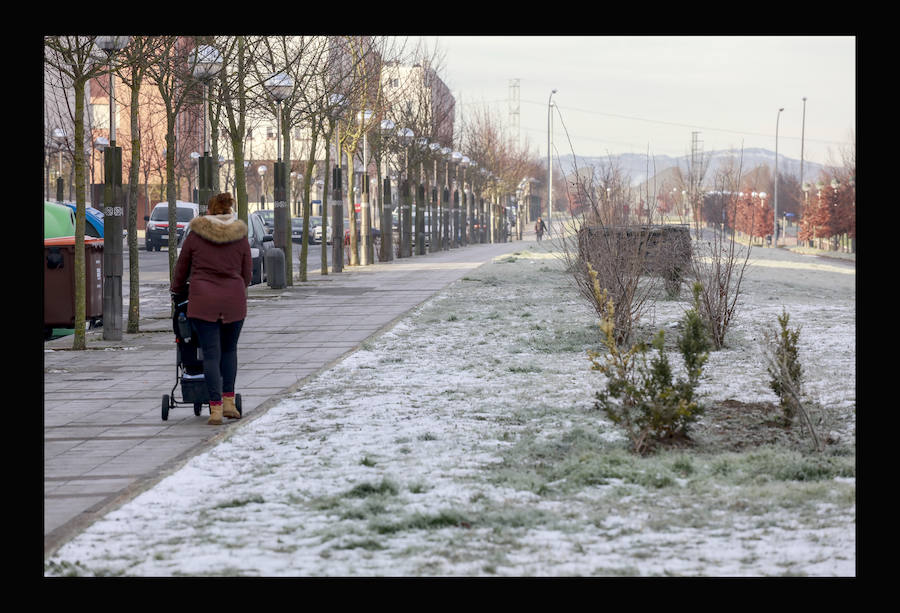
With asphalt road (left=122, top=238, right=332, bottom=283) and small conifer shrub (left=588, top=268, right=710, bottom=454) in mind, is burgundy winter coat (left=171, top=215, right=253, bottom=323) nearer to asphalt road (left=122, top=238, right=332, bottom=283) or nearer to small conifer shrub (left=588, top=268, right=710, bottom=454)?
small conifer shrub (left=588, top=268, right=710, bottom=454)

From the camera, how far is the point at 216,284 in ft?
29.3

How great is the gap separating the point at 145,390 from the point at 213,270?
92.7 inches

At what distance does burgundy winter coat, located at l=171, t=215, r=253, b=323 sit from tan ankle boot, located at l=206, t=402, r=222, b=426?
604mm

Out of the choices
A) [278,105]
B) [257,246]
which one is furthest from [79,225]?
[257,246]

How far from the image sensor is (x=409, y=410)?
367 inches

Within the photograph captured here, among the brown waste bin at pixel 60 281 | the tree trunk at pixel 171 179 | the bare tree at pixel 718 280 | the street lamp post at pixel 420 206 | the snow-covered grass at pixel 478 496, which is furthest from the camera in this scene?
the street lamp post at pixel 420 206

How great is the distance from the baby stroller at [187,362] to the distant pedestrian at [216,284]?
10 cm

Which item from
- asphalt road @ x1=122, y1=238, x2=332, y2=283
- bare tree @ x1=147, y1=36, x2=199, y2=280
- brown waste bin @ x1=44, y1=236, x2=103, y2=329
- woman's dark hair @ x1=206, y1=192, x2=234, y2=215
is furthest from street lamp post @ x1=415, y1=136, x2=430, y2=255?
woman's dark hair @ x1=206, y1=192, x2=234, y2=215

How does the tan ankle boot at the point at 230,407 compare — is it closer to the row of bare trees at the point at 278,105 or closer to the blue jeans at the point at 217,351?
the blue jeans at the point at 217,351

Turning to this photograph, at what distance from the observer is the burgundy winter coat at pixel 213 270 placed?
8898 mm

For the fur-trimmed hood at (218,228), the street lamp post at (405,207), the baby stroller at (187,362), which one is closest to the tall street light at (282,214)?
the baby stroller at (187,362)
